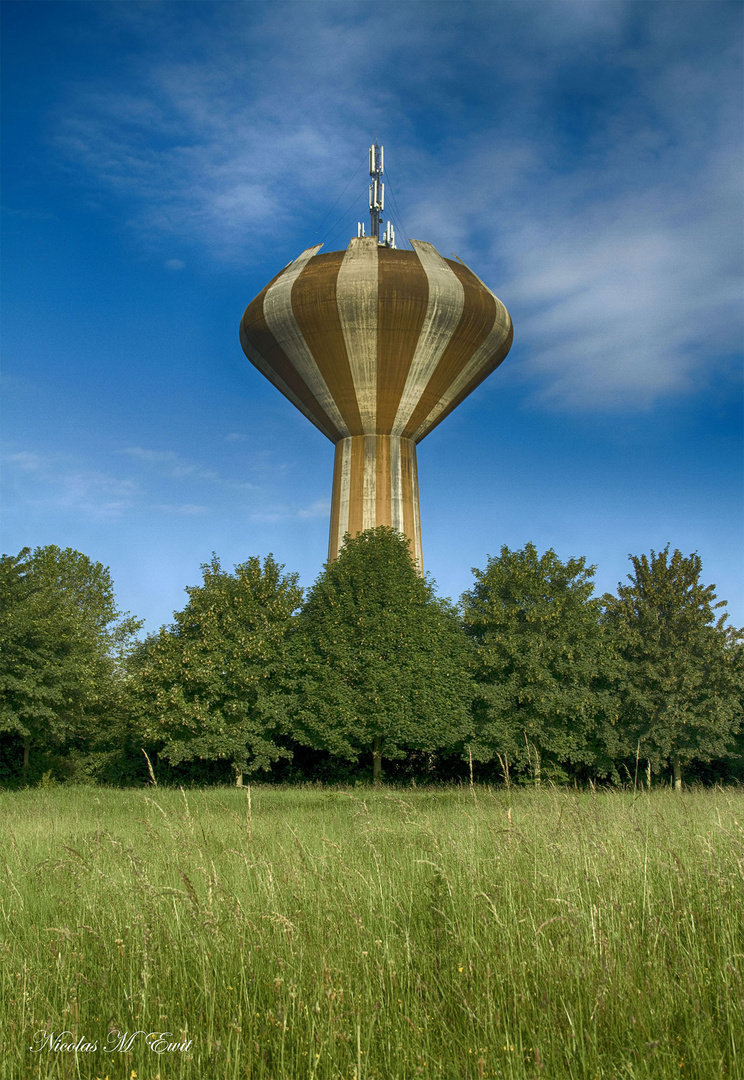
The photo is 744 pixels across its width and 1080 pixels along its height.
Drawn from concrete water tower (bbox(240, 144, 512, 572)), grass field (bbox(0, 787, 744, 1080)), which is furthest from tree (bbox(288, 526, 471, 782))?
grass field (bbox(0, 787, 744, 1080))

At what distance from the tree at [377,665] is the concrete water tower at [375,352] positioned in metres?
6.24

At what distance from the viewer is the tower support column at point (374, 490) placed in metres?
36.8

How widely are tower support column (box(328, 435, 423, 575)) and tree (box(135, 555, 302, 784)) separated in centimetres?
767

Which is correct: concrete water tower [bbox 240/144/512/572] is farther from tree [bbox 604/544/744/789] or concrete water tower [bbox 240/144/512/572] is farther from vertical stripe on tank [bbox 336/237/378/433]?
tree [bbox 604/544/744/789]

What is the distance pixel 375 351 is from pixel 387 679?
16.3 meters

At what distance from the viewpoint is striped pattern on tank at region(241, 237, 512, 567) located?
35750 mm

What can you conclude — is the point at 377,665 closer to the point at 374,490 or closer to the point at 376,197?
the point at 374,490

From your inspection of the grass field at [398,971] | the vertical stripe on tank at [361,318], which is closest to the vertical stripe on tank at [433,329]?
the vertical stripe on tank at [361,318]

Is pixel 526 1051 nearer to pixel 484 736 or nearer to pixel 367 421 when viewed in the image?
pixel 484 736

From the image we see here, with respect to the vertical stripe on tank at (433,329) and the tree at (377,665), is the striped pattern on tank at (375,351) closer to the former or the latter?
the vertical stripe on tank at (433,329)

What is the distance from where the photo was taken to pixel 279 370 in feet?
127

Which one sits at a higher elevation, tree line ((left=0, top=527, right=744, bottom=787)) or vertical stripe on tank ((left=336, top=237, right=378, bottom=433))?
vertical stripe on tank ((left=336, top=237, right=378, bottom=433))

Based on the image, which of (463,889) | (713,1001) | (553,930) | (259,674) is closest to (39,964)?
(463,889)

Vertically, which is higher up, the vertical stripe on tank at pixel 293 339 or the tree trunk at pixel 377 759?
the vertical stripe on tank at pixel 293 339
